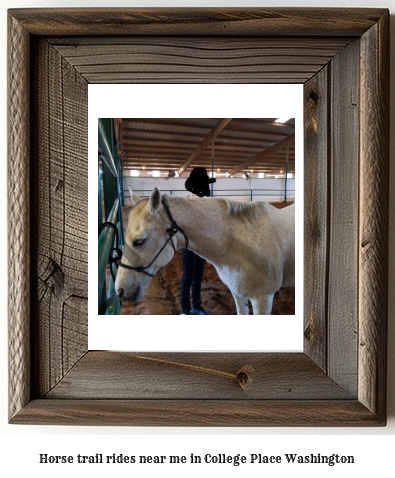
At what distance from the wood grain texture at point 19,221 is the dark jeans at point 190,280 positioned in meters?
0.22

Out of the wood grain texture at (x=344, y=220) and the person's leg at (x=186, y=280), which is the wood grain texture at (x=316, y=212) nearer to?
the wood grain texture at (x=344, y=220)

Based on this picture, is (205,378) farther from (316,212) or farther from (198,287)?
(316,212)

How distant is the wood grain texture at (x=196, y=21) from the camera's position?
1.81ft

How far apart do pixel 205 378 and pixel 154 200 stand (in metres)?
0.27

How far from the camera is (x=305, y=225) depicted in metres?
0.58

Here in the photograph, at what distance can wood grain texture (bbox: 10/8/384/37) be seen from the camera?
55 cm

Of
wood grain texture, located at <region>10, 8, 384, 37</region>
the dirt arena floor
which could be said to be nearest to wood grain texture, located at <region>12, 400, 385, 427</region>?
the dirt arena floor

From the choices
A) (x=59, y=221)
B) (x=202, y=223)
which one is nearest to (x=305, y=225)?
(x=202, y=223)

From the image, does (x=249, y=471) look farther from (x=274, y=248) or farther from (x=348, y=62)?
(x=348, y=62)

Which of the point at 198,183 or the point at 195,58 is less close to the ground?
the point at 195,58

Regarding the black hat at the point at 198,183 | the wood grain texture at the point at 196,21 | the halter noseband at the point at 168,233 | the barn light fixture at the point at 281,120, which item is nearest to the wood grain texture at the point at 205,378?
the halter noseband at the point at 168,233

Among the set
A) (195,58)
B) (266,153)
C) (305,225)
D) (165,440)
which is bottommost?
(165,440)

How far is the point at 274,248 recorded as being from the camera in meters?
0.58
